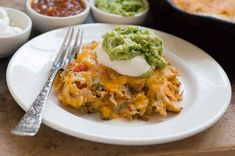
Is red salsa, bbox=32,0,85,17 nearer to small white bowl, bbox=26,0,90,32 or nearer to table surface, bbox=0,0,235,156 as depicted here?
small white bowl, bbox=26,0,90,32

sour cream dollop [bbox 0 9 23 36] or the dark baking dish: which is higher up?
the dark baking dish

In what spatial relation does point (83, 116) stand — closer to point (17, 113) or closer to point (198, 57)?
point (17, 113)

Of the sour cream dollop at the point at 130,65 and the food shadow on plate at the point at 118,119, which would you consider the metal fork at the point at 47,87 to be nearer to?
the food shadow on plate at the point at 118,119

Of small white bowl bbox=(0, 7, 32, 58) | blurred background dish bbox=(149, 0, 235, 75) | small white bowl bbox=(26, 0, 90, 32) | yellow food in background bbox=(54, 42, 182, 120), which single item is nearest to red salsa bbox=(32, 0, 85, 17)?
small white bowl bbox=(26, 0, 90, 32)

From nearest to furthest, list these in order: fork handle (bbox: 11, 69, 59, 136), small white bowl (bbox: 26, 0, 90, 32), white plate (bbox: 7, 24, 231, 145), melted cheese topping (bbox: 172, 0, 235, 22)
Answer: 1. fork handle (bbox: 11, 69, 59, 136)
2. white plate (bbox: 7, 24, 231, 145)
3. melted cheese topping (bbox: 172, 0, 235, 22)
4. small white bowl (bbox: 26, 0, 90, 32)

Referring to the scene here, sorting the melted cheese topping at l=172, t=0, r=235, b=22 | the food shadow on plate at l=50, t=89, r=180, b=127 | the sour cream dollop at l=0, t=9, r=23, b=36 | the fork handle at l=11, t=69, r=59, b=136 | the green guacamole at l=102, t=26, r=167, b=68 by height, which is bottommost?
the food shadow on plate at l=50, t=89, r=180, b=127

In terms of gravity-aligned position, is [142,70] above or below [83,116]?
above

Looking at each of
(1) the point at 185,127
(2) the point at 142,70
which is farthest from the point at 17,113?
(1) the point at 185,127

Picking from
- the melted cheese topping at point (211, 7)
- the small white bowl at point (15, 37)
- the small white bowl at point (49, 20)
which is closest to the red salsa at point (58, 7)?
the small white bowl at point (49, 20)
